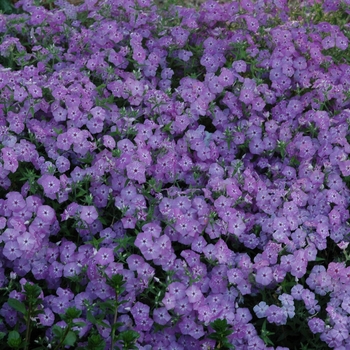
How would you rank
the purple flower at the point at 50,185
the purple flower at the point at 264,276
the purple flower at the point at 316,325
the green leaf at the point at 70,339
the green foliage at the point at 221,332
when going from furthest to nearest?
the purple flower at the point at 50,185 < the purple flower at the point at 264,276 < the purple flower at the point at 316,325 < the green foliage at the point at 221,332 < the green leaf at the point at 70,339

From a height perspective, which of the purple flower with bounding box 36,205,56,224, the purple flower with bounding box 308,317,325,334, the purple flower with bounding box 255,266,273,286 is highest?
the purple flower with bounding box 255,266,273,286

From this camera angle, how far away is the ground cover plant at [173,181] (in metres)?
2.78

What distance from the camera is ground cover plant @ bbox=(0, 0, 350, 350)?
278 cm

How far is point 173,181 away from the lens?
3209 millimetres

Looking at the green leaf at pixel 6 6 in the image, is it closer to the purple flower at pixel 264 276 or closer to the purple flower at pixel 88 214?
the purple flower at pixel 88 214

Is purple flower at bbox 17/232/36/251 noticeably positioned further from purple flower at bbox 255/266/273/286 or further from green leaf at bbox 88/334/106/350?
purple flower at bbox 255/266/273/286

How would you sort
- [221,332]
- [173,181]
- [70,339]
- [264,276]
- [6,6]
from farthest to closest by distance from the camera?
[6,6] → [173,181] → [264,276] → [221,332] → [70,339]

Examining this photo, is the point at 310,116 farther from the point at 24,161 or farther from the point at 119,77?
the point at 24,161

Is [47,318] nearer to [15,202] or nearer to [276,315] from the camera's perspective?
[15,202]

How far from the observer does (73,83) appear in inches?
139

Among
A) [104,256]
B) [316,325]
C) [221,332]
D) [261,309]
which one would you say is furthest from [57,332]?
[316,325]

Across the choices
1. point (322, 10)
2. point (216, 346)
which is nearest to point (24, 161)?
point (216, 346)

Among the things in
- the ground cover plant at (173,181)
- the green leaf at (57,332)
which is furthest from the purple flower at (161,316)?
the green leaf at (57,332)

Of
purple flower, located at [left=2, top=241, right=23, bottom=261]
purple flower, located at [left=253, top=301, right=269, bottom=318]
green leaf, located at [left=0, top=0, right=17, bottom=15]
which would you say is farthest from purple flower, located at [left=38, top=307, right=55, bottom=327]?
green leaf, located at [left=0, top=0, right=17, bottom=15]
